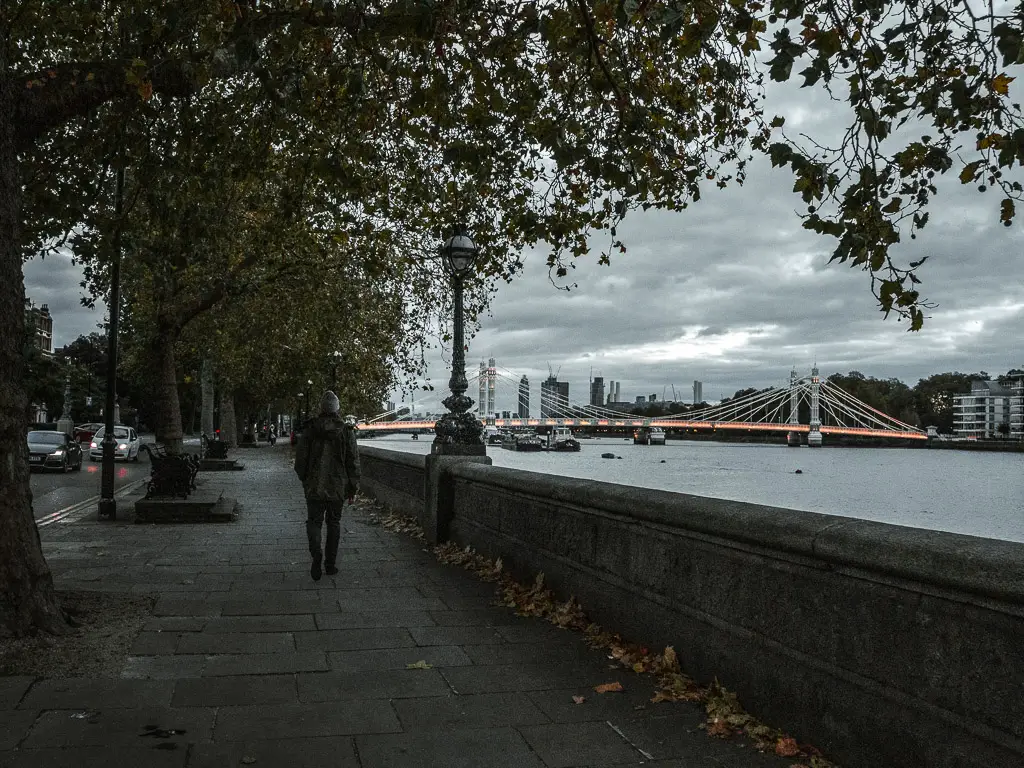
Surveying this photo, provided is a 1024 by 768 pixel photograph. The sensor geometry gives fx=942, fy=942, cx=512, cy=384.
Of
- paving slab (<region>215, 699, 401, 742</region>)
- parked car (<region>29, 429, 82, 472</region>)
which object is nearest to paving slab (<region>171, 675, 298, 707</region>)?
paving slab (<region>215, 699, 401, 742</region>)

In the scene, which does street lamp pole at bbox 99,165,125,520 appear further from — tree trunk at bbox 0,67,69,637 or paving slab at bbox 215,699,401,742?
paving slab at bbox 215,699,401,742

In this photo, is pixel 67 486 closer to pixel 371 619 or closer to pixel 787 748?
pixel 371 619

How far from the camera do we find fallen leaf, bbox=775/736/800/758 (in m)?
3.85

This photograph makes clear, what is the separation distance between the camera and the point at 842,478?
7031cm

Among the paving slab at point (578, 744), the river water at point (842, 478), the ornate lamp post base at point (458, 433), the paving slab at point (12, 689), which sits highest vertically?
the ornate lamp post base at point (458, 433)

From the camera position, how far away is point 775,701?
13.6 ft

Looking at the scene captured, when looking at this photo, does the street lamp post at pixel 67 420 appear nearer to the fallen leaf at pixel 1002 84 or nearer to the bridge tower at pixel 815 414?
the fallen leaf at pixel 1002 84

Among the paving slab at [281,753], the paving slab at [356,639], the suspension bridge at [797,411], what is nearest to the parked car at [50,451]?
the paving slab at [356,639]

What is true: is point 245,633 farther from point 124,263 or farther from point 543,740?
point 124,263

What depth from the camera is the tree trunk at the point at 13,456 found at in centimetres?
555

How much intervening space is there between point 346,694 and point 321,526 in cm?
414

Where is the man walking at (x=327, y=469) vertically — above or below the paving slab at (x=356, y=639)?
above

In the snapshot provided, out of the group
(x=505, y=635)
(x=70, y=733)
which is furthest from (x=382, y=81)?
(x=70, y=733)

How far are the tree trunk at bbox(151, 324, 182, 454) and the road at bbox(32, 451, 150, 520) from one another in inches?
76.4
